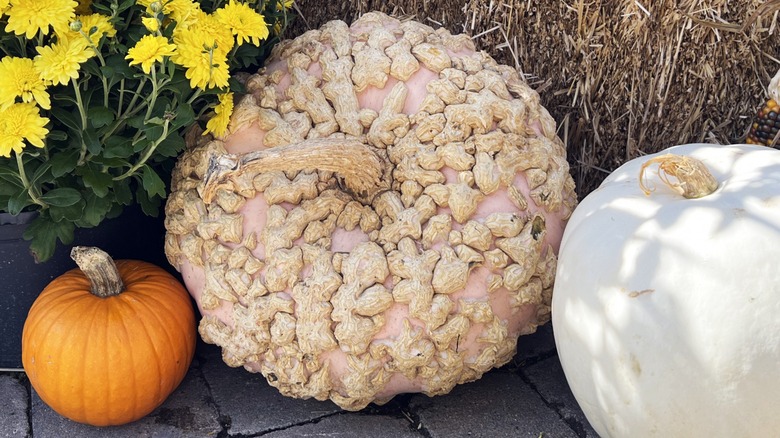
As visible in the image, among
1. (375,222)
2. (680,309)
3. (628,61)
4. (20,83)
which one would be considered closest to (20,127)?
(20,83)

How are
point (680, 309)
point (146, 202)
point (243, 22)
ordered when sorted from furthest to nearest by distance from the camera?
point (146, 202) → point (243, 22) → point (680, 309)

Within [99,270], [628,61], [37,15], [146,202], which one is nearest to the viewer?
[37,15]

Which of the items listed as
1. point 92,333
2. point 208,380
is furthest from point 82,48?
point 208,380

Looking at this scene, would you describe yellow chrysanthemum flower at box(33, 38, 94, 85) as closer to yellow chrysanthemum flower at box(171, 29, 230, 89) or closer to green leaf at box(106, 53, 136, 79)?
green leaf at box(106, 53, 136, 79)

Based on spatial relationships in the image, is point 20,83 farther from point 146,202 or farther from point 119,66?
point 146,202

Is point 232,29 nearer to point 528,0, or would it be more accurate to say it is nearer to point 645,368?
point 528,0

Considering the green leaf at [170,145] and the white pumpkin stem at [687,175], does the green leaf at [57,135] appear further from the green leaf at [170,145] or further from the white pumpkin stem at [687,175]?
the white pumpkin stem at [687,175]
